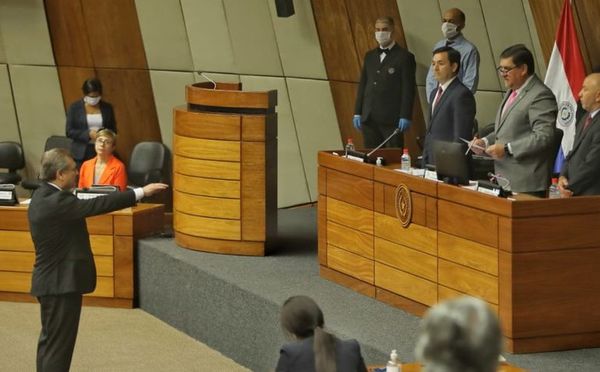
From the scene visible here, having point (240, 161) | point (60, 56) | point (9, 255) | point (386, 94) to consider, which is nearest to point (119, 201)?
point (240, 161)

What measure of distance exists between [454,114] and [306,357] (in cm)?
335

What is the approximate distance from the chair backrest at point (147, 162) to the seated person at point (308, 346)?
7025 millimetres

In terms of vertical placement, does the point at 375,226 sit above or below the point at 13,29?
below

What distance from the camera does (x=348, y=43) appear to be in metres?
11.2

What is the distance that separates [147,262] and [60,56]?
3141mm

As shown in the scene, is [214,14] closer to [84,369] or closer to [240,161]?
A: [240,161]

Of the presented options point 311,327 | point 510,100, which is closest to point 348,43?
point 510,100

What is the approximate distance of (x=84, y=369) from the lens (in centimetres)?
733

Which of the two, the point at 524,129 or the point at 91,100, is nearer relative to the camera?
the point at 524,129

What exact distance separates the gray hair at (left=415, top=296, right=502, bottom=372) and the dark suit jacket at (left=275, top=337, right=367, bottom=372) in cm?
182

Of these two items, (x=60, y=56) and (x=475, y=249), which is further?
(x=60, y=56)

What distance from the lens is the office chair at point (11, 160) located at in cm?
1058

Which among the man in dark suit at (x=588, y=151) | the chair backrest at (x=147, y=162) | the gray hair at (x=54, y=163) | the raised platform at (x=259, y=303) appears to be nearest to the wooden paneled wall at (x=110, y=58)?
the chair backrest at (x=147, y=162)

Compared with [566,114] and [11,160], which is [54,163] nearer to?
[11,160]
